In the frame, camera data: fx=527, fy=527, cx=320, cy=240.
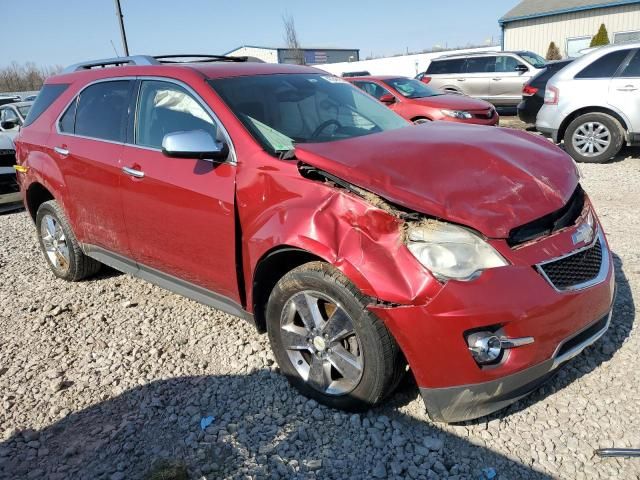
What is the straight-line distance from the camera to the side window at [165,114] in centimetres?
329

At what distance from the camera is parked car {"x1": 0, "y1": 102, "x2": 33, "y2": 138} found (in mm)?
9180

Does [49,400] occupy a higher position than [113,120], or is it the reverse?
[113,120]

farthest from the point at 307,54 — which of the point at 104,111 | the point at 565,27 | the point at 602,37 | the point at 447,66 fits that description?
the point at 104,111

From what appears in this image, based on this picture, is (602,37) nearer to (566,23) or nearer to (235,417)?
(566,23)

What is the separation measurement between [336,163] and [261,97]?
1.06 m

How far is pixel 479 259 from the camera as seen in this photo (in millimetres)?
2322

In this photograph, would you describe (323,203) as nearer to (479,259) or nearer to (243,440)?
(479,259)

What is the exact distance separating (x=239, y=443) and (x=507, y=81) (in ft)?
48.2

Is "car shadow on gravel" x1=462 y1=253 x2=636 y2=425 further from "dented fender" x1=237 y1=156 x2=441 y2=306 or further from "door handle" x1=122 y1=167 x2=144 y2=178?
"door handle" x1=122 y1=167 x2=144 y2=178

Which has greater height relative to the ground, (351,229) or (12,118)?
(12,118)

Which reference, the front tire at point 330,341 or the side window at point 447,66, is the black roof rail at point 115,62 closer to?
the front tire at point 330,341

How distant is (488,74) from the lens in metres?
15.1

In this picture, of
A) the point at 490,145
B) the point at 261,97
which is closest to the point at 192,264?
the point at 261,97

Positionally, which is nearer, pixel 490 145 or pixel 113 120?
pixel 490 145
